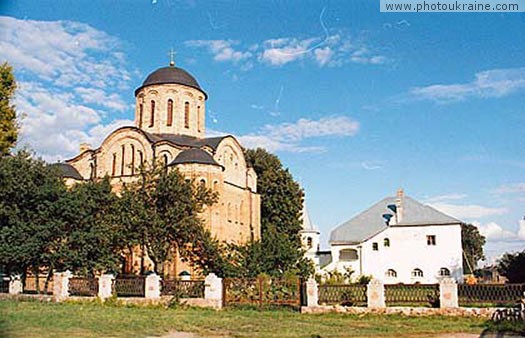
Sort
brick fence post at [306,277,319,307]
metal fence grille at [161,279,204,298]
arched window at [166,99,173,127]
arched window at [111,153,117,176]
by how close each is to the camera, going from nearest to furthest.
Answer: brick fence post at [306,277,319,307] → metal fence grille at [161,279,204,298] → arched window at [111,153,117,176] → arched window at [166,99,173,127]

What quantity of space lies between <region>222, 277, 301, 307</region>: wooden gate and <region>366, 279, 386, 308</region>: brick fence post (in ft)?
8.20

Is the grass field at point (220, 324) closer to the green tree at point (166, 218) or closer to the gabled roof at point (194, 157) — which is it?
the green tree at point (166, 218)

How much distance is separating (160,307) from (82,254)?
617 centimetres

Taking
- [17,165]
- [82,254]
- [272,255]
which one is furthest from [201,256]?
[17,165]

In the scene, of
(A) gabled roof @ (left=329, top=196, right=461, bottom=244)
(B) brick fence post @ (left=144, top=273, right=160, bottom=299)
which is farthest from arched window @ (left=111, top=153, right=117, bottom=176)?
(A) gabled roof @ (left=329, top=196, right=461, bottom=244)

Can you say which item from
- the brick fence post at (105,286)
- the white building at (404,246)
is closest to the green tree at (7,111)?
the brick fence post at (105,286)

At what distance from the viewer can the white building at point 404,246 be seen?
119ft

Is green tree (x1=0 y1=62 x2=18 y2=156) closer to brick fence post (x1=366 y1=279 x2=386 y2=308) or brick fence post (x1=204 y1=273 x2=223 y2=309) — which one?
brick fence post (x1=204 y1=273 x2=223 y2=309)

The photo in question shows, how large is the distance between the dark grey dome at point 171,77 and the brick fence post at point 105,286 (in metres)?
16.7

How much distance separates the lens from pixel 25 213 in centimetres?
2264

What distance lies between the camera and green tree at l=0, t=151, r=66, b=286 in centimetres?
2178

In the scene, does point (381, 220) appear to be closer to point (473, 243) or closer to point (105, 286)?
point (105, 286)

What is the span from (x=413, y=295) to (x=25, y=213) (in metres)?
16.1

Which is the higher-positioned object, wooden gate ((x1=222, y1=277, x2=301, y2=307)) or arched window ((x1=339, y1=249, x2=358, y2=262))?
arched window ((x1=339, y1=249, x2=358, y2=262))
